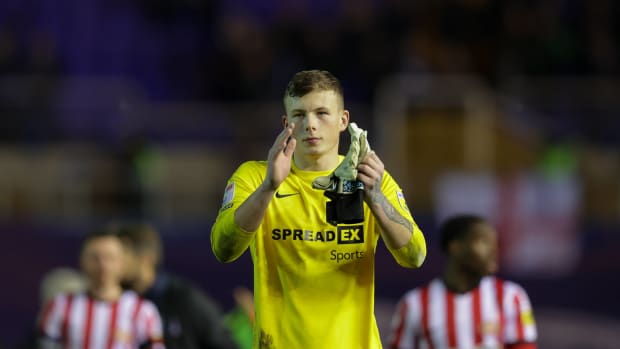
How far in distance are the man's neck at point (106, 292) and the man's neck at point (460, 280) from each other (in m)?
1.73

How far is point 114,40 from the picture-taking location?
1747cm


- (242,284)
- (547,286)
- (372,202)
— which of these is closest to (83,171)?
(242,284)

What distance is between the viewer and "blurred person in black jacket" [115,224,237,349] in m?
6.81

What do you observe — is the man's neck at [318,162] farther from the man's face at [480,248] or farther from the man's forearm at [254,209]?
the man's face at [480,248]

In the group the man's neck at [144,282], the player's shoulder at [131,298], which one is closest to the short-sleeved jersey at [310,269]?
the player's shoulder at [131,298]

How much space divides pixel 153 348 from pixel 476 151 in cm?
860

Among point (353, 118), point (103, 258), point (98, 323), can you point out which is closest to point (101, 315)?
point (98, 323)

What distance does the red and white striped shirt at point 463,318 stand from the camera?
19.8 ft

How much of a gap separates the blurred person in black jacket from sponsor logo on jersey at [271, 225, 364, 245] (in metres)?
2.59

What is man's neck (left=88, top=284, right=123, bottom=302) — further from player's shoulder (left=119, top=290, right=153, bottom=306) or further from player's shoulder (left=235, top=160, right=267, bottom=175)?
player's shoulder (left=235, top=160, right=267, bottom=175)

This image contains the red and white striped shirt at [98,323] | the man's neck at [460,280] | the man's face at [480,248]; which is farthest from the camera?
the red and white striped shirt at [98,323]

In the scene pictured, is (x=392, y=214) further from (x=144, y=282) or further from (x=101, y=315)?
(x=144, y=282)

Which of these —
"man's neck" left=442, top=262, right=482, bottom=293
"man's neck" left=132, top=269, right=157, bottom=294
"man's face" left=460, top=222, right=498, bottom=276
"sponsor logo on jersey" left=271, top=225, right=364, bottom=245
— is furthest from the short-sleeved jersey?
"man's neck" left=132, top=269, right=157, bottom=294

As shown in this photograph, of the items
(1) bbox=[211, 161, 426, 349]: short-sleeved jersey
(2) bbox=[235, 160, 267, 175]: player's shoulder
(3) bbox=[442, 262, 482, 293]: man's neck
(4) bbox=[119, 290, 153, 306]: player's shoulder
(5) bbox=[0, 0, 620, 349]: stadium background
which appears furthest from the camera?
(5) bbox=[0, 0, 620, 349]: stadium background
